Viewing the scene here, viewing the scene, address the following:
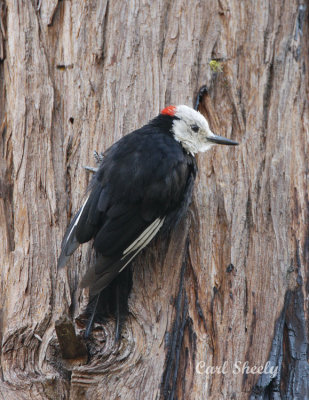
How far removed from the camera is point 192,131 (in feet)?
13.2

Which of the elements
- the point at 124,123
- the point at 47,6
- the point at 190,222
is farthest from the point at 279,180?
the point at 47,6

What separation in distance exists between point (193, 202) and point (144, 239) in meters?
0.45

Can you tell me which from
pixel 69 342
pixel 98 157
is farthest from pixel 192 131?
pixel 69 342

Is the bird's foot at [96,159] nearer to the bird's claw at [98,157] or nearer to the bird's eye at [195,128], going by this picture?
Result: the bird's claw at [98,157]

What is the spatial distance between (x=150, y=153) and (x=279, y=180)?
2.70ft

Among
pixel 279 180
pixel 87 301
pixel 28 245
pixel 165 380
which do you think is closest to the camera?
pixel 165 380

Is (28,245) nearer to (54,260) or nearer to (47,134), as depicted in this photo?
(54,260)

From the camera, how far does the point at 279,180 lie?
385cm

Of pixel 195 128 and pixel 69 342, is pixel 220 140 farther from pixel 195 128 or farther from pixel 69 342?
pixel 69 342

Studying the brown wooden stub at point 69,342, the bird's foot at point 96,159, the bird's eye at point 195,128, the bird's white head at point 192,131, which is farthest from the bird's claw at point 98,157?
the brown wooden stub at point 69,342

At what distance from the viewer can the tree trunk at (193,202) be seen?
3.13m

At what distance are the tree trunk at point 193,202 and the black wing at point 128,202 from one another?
0.15 m

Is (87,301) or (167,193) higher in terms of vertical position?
(167,193)

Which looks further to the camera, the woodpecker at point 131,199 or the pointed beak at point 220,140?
the pointed beak at point 220,140
